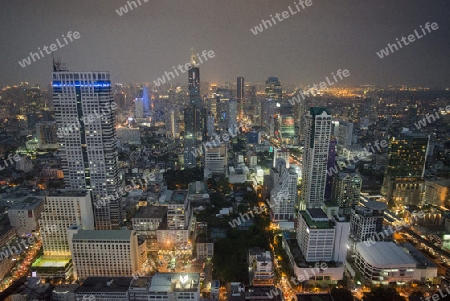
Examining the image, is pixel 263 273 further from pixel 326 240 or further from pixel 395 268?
pixel 395 268

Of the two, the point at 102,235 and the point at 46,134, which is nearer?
the point at 102,235

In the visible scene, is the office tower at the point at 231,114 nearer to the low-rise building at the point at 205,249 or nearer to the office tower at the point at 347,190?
the office tower at the point at 347,190

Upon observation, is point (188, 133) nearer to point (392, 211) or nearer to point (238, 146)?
point (238, 146)

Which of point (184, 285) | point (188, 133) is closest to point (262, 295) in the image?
point (184, 285)

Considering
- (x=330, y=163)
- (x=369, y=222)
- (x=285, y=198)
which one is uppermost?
(x=330, y=163)

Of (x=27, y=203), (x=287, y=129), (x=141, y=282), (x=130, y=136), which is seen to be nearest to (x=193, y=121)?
(x=130, y=136)

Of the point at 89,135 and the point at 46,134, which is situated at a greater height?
the point at 89,135

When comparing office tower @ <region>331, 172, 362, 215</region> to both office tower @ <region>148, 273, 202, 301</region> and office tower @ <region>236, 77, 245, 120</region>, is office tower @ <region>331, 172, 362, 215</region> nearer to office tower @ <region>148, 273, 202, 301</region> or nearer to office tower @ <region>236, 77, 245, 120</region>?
office tower @ <region>148, 273, 202, 301</region>
